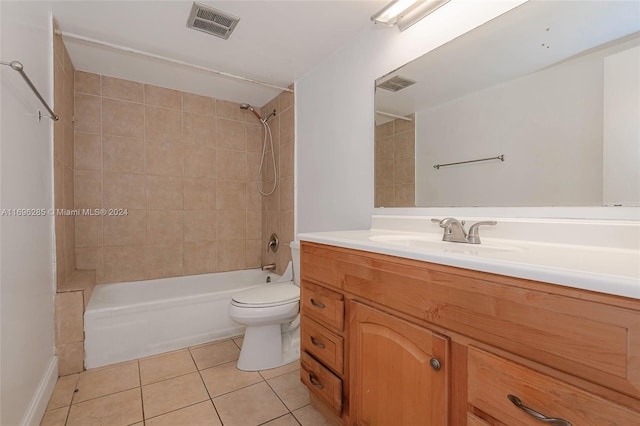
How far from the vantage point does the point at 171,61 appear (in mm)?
2105

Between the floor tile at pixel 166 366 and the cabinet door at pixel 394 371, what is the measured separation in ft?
3.99

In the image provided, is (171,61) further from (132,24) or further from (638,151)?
(638,151)

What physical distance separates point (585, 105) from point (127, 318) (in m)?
2.56

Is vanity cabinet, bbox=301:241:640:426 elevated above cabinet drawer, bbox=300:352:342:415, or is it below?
above

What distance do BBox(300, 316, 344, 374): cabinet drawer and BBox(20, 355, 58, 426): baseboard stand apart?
1.15 metres

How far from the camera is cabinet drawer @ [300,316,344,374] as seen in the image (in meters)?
1.16

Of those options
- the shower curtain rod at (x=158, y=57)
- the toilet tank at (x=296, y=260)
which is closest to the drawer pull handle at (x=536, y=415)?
the toilet tank at (x=296, y=260)

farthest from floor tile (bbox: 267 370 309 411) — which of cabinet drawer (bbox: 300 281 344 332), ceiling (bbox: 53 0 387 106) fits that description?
ceiling (bbox: 53 0 387 106)

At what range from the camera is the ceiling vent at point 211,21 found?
164cm

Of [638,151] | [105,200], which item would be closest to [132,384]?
[105,200]

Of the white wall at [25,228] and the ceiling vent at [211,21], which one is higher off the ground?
the ceiling vent at [211,21]

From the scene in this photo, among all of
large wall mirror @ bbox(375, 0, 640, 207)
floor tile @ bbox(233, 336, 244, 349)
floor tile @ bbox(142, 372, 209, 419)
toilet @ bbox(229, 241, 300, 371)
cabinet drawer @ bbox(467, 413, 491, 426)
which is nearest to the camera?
cabinet drawer @ bbox(467, 413, 491, 426)

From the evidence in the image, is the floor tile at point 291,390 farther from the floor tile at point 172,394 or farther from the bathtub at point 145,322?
the bathtub at point 145,322

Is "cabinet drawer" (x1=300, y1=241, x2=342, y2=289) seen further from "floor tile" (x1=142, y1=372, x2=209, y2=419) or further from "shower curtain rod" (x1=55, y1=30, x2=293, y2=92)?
"shower curtain rod" (x1=55, y1=30, x2=293, y2=92)
